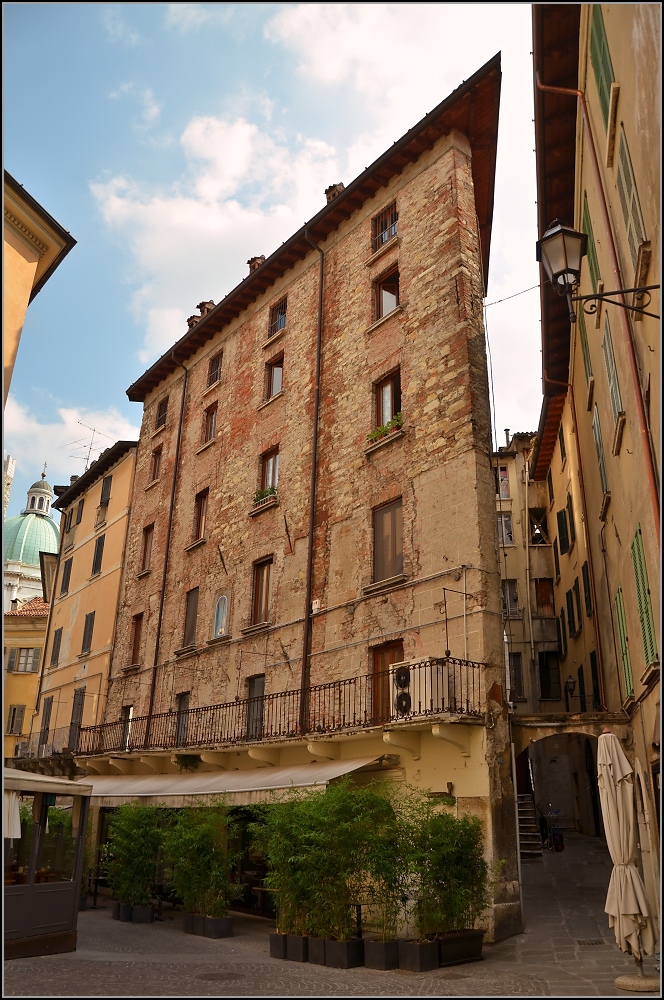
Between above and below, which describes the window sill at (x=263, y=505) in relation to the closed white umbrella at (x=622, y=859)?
above

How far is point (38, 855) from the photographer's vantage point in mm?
10664

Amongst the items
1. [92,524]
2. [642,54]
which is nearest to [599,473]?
[642,54]

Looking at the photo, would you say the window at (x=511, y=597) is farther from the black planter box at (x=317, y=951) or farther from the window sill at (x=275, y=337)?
the black planter box at (x=317, y=951)

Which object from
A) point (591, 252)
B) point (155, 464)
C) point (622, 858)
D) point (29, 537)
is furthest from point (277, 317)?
point (29, 537)

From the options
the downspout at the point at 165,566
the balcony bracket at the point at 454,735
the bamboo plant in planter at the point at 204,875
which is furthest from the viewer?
the downspout at the point at 165,566

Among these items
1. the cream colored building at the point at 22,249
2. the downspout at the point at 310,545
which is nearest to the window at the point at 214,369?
the downspout at the point at 310,545

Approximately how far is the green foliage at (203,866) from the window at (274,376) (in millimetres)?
11472

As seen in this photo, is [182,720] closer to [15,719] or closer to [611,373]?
[611,373]

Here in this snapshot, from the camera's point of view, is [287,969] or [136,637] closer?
[287,969]

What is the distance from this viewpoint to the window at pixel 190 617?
67.4ft

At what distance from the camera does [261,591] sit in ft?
60.1

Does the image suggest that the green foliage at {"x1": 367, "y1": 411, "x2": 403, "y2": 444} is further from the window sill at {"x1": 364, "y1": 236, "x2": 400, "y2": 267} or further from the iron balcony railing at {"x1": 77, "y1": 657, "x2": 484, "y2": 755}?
the iron balcony railing at {"x1": 77, "y1": 657, "x2": 484, "y2": 755}

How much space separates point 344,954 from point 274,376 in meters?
14.8

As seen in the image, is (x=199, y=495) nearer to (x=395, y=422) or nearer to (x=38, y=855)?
(x=395, y=422)
